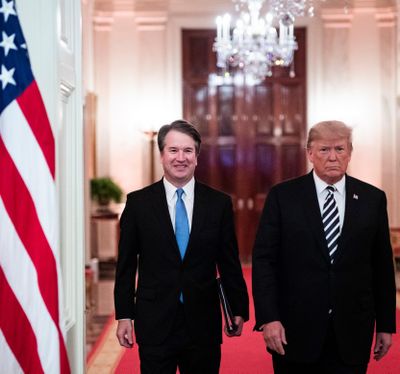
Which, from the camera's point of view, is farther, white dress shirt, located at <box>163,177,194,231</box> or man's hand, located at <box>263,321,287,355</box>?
white dress shirt, located at <box>163,177,194,231</box>

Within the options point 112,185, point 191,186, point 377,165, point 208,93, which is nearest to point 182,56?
point 208,93

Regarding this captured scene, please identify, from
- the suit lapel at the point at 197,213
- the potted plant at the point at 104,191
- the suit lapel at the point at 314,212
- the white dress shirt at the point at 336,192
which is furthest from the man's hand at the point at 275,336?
the potted plant at the point at 104,191

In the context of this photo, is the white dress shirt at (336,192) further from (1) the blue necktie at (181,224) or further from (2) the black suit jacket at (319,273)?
(1) the blue necktie at (181,224)

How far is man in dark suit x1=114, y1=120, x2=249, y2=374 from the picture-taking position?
12.0 ft

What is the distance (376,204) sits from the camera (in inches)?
150

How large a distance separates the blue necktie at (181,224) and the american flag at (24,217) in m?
1.21

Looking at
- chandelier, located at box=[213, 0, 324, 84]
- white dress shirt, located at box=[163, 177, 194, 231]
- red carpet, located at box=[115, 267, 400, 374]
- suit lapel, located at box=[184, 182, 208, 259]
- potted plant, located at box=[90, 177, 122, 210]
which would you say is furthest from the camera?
potted plant, located at box=[90, 177, 122, 210]

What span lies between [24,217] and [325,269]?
5.65 feet

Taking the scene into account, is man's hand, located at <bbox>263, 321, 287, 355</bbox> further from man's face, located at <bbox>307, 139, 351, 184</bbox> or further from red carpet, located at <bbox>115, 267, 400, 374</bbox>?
red carpet, located at <bbox>115, 267, 400, 374</bbox>

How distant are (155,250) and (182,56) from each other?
453 inches

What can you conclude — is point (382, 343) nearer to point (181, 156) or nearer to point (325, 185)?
point (325, 185)

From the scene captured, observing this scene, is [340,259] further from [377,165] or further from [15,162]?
[377,165]

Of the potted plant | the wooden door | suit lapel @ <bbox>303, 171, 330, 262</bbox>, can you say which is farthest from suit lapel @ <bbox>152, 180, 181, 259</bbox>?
the wooden door

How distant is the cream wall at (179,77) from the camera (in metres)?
14.7
